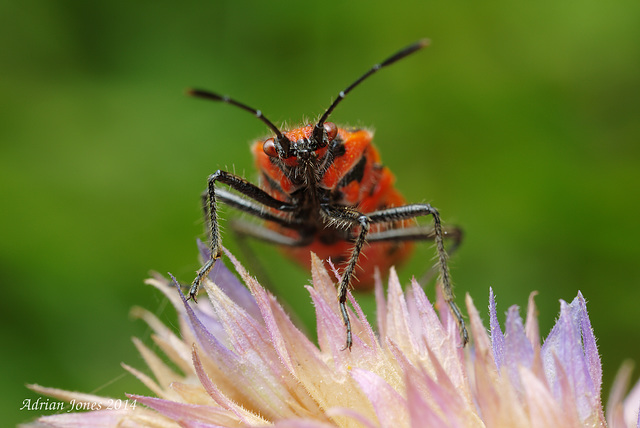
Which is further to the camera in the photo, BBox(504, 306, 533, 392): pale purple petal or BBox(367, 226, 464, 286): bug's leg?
BBox(367, 226, 464, 286): bug's leg

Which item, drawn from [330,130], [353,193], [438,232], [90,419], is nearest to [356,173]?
[353,193]

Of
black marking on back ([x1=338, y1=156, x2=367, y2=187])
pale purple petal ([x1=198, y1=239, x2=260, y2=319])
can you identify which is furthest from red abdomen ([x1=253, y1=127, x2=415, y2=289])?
pale purple petal ([x1=198, y1=239, x2=260, y2=319])

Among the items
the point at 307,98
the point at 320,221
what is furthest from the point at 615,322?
the point at 307,98

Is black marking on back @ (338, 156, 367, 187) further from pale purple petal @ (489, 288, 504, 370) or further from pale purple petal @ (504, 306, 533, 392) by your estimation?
pale purple petal @ (504, 306, 533, 392)

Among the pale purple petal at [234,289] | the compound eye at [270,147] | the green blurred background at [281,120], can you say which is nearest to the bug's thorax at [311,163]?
the compound eye at [270,147]

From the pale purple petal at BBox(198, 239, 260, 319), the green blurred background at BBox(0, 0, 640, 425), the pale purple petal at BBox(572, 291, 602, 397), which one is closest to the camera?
the pale purple petal at BBox(572, 291, 602, 397)

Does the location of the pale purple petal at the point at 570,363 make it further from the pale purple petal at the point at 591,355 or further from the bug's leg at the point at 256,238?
the bug's leg at the point at 256,238

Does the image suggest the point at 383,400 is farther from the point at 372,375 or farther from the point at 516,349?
the point at 516,349
